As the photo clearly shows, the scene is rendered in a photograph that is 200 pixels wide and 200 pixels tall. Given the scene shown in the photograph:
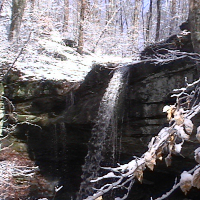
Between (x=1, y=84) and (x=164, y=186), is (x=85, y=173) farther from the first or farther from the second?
(x=1, y=84)

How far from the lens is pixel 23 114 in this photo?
24.0 feet

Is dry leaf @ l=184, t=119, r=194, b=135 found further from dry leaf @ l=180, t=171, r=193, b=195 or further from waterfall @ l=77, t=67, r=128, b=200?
waterfall @ l=77, t=67, r=128, b=200

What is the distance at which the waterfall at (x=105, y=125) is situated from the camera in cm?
644

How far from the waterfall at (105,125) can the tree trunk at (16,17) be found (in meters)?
Result: 3.08

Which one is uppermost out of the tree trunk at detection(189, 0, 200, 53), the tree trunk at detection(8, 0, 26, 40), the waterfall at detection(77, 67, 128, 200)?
the tree trunk at detection(8, 0, 26, 40)

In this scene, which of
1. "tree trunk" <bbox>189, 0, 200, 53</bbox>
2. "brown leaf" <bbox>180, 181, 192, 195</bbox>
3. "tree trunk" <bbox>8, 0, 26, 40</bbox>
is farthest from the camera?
"tree trunk" <bbox>8, 0, 26, 40</bbox>

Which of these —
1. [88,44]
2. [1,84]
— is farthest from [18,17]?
[88,44]

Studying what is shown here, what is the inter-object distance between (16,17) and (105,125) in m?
4.16

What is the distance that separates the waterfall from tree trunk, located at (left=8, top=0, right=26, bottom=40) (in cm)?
308

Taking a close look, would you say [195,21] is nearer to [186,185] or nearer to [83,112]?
[186,185]

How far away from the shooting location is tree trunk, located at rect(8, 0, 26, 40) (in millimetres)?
7133

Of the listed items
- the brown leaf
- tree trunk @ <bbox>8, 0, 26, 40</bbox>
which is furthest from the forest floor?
the brown leaf

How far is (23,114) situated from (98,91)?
237cm

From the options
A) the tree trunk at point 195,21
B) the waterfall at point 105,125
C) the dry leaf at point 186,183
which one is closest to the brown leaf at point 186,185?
the dry leaf at point 186,183
